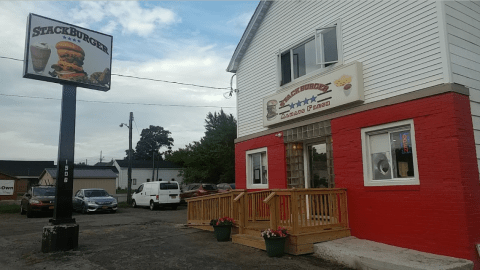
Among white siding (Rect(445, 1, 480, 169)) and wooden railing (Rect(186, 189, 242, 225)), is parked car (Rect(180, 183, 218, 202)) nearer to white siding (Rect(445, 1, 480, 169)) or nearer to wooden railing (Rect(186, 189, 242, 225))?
wooden railing (Rect(186, 189, 242, 225))

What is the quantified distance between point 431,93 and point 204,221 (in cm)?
774

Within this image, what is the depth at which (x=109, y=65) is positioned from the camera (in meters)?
10.7

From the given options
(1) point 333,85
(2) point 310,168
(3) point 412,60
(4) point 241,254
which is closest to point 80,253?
(4) point 241,254

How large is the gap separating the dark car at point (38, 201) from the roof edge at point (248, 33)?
43.1ft

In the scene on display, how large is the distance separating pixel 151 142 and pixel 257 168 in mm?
89462

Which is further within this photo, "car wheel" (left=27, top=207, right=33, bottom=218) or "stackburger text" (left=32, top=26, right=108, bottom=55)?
"car wheel" (left=27, top=207, right=33, bottom=218)

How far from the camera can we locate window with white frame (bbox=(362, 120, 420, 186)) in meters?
7.44

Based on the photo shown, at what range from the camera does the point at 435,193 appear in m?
6.84

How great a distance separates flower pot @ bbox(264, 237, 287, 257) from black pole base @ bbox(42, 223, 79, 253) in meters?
4.92

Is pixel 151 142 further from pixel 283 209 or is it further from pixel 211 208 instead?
pixel 283 209

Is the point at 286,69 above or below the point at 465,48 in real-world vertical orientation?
above

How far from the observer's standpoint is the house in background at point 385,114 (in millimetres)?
6754

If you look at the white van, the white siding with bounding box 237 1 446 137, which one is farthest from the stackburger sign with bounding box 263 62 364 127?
the white van

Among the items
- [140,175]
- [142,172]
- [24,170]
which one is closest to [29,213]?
[140,175]
